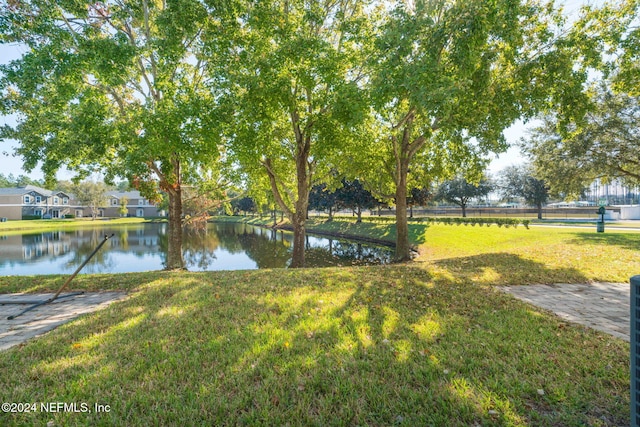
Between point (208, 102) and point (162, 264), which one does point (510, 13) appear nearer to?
point (208, 102)

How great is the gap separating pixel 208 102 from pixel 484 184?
156ft

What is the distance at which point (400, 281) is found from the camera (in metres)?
7.01

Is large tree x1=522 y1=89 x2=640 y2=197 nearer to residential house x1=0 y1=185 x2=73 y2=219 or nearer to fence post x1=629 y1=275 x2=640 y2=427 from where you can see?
fence post x1=629 y1=275 x2=640 y2=427

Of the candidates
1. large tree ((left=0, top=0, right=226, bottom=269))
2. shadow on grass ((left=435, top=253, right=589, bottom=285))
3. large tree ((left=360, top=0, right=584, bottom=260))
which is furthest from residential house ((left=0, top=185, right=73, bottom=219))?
shadow on grass ((left=435, top=253, right=589, bottom=285))

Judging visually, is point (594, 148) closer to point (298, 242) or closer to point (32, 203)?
point (298, 242)

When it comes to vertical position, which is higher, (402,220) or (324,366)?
(402,220)

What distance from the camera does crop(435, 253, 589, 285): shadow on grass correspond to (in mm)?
7230

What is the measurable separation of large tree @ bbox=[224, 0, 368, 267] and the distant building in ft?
127

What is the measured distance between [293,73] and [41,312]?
8.52 m

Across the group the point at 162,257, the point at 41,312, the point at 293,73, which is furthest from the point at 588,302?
the point at 162,257

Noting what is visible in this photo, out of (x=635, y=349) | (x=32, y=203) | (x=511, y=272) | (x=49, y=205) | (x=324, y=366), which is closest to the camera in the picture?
(x=635, y=349)

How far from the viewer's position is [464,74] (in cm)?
820

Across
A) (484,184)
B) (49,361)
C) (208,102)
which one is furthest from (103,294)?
(484,184)

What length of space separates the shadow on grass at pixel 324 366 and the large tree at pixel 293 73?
20.1ft
